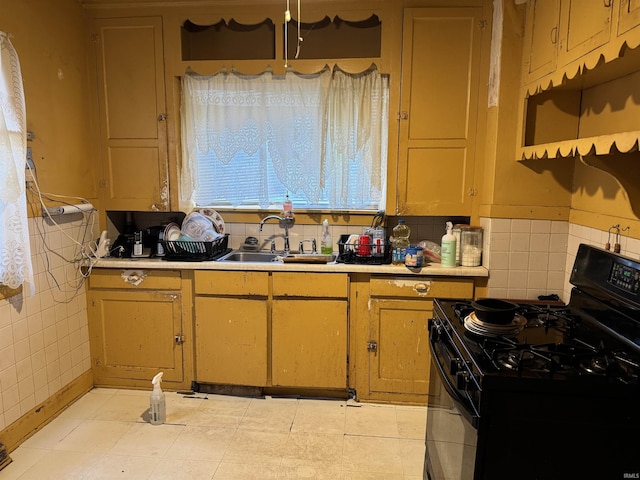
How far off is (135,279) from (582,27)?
8.79ft

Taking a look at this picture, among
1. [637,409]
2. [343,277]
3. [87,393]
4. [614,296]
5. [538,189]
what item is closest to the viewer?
[637,409]

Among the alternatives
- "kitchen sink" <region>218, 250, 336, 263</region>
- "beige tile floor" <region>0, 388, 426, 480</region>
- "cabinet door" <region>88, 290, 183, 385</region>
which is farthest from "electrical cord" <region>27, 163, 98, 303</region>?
"kitchen sink" <region>218, 250, 336, 263</region>

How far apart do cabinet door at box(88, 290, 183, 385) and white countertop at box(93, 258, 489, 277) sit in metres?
0.19

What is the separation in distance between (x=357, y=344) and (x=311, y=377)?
352mm

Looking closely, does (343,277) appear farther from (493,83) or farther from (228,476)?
(493,83)

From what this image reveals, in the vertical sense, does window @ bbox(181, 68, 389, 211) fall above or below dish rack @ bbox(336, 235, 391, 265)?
above

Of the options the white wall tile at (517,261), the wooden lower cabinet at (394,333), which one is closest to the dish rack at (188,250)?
the wooden lower cabinet at (394,333)

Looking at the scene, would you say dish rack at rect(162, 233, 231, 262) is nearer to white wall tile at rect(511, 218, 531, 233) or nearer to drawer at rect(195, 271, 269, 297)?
drawer at rect(195, 271, 269, 297)

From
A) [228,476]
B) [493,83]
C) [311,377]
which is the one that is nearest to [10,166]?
[228,476]

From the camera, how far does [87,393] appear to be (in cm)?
292

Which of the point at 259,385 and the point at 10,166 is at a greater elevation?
the point at 10,166

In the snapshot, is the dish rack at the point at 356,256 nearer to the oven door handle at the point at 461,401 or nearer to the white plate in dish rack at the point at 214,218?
the white plate in dish rack at the point at 214,218

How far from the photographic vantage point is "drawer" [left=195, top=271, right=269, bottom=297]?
2742 millimetres

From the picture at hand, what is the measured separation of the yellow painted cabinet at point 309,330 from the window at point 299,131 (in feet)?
2.01
